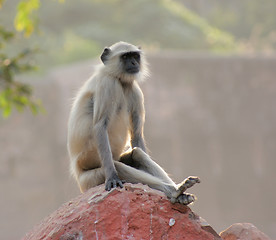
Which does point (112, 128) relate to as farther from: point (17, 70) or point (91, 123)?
point (17, 70)

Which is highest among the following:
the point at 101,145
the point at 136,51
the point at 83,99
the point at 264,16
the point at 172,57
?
the point at 264,16

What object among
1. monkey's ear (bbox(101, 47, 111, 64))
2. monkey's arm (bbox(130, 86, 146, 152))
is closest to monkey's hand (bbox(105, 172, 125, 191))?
monkey's arm (bbox(130, 86, 146, 152))

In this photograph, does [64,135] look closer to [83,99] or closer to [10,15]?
[10,15]

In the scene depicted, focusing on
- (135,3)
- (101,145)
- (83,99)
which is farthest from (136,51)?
(135,3)

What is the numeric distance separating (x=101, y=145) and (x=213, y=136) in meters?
11.9

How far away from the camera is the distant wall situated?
15570 mm

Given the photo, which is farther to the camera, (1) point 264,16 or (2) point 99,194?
(1) point 264,16

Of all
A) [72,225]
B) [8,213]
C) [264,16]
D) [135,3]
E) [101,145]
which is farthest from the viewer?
[264,16]

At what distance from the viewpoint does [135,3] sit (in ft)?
84.9

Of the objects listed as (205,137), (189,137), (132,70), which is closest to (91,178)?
(132,70)

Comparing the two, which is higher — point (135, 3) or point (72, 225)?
point (135, 3)

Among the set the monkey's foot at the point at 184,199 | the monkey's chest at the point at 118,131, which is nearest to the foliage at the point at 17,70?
the monkey's chest at the point at 118,131

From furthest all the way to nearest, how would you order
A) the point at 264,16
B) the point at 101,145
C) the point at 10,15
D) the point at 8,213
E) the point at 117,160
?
1. the point at 264,16
2. the point at 10,15
3. the point at 8,213
4. the point at 117,160
5. the point at 101,145

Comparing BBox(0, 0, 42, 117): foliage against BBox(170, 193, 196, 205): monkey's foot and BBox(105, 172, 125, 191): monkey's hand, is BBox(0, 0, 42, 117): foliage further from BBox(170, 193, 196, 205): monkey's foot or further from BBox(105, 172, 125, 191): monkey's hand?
BBox(170, 193, 196, 205): monkey's foot
